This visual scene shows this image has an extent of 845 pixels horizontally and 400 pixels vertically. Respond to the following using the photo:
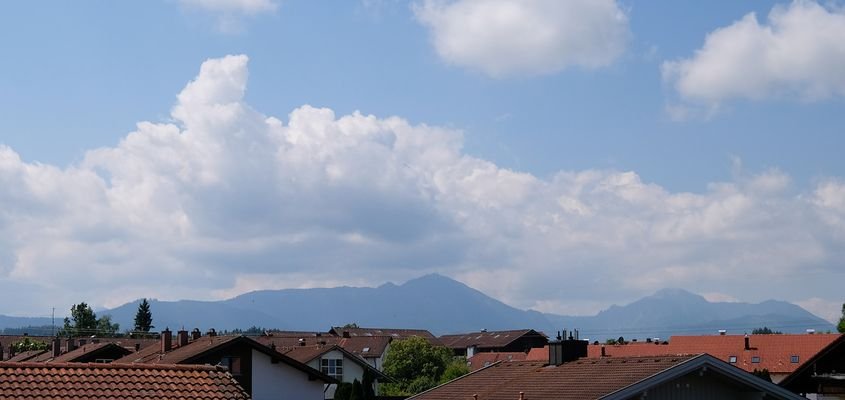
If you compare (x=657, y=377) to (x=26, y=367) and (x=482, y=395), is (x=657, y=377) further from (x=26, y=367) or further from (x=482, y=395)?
(x=26, y=367)

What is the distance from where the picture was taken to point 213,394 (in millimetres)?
18594

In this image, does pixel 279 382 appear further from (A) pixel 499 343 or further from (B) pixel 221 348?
(A) pixel 499 343

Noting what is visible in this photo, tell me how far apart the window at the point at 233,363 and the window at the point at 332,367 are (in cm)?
2550

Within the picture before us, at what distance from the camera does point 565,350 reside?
121 ft

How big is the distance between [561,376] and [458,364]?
191 feet

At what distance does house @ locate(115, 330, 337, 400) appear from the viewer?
55219 mm

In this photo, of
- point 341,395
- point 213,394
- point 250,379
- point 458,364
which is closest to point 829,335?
point 458,364

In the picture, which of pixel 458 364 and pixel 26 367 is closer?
pixel 26 367

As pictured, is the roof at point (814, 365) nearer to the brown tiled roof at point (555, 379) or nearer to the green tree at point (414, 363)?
the brown tiled roof at point (555, 379)

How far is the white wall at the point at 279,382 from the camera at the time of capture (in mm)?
55719

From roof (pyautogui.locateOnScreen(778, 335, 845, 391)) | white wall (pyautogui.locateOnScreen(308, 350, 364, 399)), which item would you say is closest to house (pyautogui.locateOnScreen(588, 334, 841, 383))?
white wall (pyautogui.locateOnScreen(308, 350, 364, 399))

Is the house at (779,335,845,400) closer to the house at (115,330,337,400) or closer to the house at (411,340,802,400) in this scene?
the house at (411,340,802,400)

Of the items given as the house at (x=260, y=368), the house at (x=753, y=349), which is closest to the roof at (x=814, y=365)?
the house at (x=260, y=368)

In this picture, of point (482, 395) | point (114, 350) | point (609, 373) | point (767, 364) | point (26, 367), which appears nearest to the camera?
point (26, 367)
